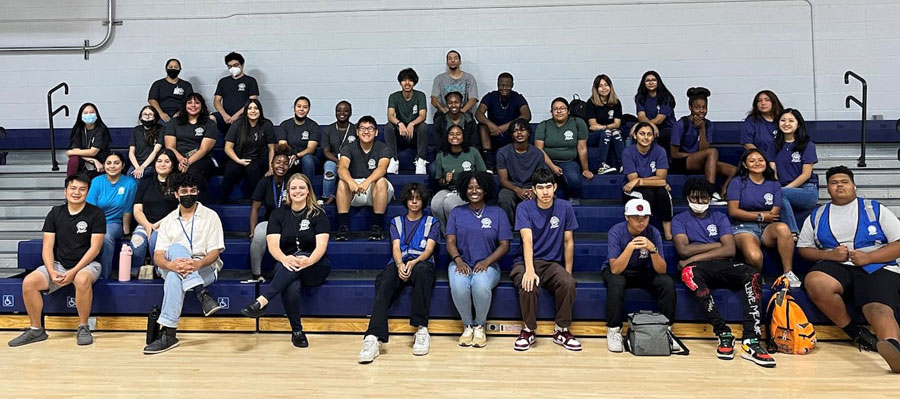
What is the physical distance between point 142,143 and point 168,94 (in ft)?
4.40

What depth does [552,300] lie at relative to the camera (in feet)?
14.9

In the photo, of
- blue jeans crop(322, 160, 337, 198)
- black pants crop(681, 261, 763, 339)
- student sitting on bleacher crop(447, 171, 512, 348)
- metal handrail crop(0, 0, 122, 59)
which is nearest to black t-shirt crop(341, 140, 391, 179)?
blue jeans crop(322, 160, 337, 198)

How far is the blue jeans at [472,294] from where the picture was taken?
4371 millimetres

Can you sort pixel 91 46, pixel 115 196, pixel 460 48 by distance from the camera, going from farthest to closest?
pixel 91 46
pixel 460 48
pixel 115 196

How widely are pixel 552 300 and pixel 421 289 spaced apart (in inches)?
34.1

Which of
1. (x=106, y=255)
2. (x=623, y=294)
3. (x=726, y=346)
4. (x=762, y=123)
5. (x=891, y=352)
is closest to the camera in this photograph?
(x=891, y=352)

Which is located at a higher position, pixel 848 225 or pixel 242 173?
pixel 242 173

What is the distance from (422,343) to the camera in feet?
13.8

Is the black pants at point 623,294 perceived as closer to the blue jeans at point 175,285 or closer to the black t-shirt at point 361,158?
the black t-shirt at point 361,158

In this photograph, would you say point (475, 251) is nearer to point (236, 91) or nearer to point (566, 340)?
point (566, 340)

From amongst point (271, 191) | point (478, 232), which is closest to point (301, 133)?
point (271, 191)

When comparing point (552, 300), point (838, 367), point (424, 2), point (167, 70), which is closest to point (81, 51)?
point (167, 70)

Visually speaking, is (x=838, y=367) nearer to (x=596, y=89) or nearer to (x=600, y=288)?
(x=600, y=288)

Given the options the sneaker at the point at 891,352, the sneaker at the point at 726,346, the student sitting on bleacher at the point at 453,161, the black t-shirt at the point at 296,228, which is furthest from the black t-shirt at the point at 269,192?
the sneaker at the point at 891,352
